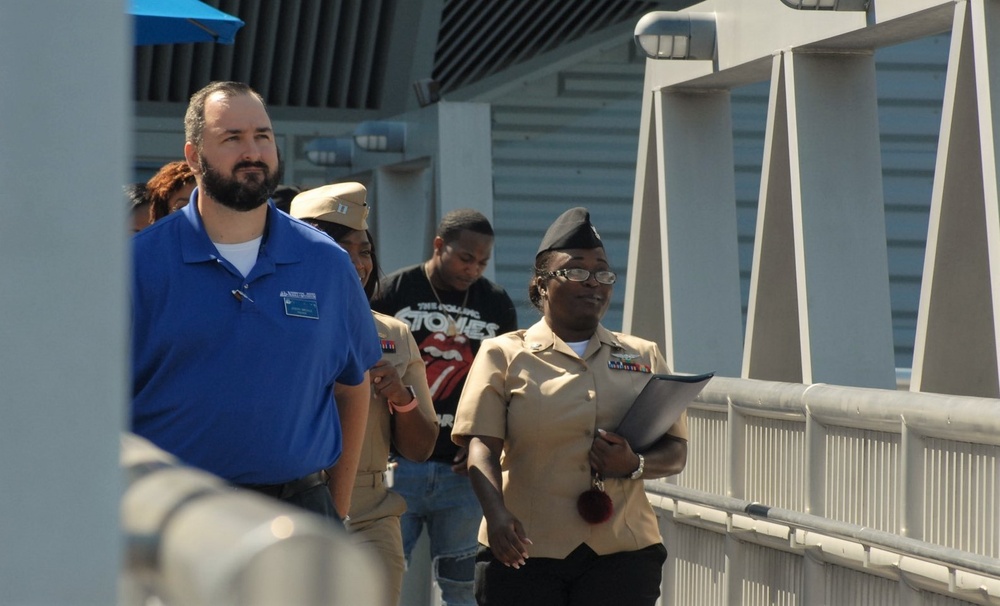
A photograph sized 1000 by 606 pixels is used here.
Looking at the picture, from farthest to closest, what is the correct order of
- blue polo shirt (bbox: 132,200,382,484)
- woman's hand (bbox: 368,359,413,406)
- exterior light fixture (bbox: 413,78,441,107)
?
exterior light fixture (bbox: 413,78,441,107) → woman's hand (bbox: 368,359,413,406) → blue polo shirt (bbox: 132,200,382,484)

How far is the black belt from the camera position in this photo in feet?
11.2

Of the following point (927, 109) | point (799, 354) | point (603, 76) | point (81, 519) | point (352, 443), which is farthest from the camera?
point (603, 76)

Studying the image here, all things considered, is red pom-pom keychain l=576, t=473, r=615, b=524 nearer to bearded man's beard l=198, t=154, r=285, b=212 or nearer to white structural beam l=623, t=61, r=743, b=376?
bearded man's beard l=198, t=154, r=285, b=212

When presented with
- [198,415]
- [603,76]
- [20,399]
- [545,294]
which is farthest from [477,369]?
[603,76]

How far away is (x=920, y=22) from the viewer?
5.72m

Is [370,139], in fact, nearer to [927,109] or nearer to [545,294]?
[927,109]

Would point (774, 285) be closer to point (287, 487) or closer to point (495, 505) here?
point (495, 505)

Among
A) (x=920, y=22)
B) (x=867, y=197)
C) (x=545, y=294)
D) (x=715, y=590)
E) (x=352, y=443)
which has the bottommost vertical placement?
(x=715, y=590)

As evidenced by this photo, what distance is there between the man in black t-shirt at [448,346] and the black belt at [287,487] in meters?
2.33

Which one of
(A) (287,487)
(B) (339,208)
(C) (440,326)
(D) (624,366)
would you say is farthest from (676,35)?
(A) (287,487)

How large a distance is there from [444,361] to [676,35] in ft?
7.01

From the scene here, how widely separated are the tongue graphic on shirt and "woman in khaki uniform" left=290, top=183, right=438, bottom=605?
912mm

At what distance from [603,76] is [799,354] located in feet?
35.5

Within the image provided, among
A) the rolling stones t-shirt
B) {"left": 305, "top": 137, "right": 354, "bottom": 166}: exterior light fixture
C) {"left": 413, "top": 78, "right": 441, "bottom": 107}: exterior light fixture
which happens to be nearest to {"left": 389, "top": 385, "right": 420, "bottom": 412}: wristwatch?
the rolling stones t-shirt
